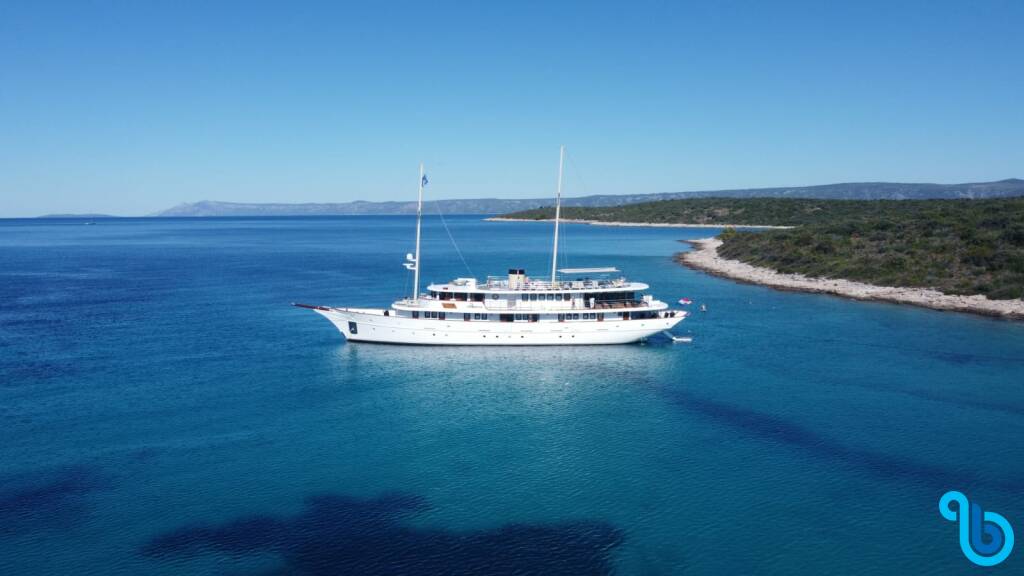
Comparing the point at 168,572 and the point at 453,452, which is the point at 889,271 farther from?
the point at 168,572

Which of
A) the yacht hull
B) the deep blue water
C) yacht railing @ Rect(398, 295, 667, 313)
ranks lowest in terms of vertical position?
the deep blue water

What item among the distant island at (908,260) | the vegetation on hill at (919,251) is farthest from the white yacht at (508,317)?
the vegetation on hill at (919,251)

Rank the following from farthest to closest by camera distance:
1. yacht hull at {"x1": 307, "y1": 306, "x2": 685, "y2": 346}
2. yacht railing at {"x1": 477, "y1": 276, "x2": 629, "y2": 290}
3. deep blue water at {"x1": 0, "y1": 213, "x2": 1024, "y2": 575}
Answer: yacht railing at {"x1": 477, "y1": 276, "x2": 629, "y2": 290} → yacht hull at {"x1": 307, "y1": 306, "x2": 685, "y2": 346} → deep blue water at {"x1": 0, "y1": 213, "x2": 1024, "y2": 575}

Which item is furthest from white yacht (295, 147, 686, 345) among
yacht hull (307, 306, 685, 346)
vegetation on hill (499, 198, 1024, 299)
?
vegetation on hill (499, 198, 1024, 299)

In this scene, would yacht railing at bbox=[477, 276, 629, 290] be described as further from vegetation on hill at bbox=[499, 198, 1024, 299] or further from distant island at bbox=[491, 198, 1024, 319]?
vegetation on hill at bbox=[499, 198, 1024, 299]

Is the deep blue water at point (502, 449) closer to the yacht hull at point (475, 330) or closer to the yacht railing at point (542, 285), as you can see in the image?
the yacht hull at point (475, 330)

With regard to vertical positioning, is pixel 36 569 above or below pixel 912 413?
below

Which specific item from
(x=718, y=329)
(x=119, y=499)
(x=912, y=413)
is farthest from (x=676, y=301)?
(x=119, y=499)
